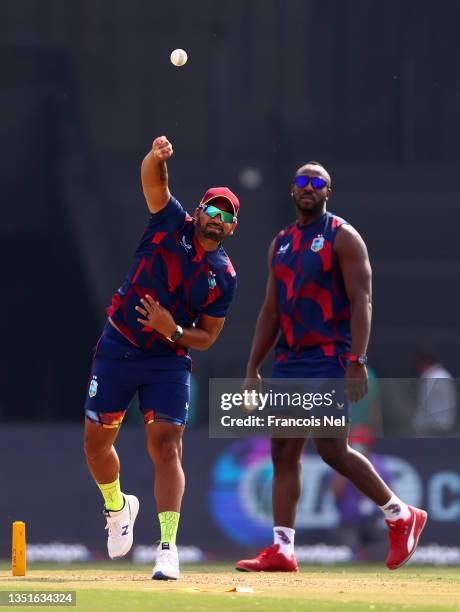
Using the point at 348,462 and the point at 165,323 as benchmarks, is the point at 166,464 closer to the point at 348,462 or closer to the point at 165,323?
the point at 165,323

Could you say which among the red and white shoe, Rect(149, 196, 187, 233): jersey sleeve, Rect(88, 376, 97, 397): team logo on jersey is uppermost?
Rect(149, 196, 187, 233): jersey sleeve

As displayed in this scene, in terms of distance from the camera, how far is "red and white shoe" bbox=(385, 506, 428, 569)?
367 inches

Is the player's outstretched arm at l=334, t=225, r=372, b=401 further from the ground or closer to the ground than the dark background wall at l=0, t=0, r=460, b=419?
closer to the ground

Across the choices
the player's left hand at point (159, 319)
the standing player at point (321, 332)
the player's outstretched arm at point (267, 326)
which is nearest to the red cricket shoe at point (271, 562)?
the standing player at point (321, 332)

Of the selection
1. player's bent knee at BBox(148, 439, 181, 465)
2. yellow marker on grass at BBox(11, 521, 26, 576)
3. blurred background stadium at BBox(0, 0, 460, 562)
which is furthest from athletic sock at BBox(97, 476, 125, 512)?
blurred background stadium at BBox(0, 0, 460, 562)

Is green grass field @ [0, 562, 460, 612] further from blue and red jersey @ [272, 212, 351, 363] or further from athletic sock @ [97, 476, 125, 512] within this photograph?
blue and red jersey @ [272, 212, 351, 363]

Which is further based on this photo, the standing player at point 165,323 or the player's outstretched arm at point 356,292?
the player's outstretched arm at point 356,292

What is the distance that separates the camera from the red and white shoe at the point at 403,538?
30.6ft

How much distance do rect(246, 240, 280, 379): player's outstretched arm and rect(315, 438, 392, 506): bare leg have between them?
633 millimetres

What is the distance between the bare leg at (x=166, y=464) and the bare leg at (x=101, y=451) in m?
0.44

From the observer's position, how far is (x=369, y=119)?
13.1 metres

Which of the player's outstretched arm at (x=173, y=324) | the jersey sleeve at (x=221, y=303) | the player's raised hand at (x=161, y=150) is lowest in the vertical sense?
the player's outstretched arm at (x=173, y=324)

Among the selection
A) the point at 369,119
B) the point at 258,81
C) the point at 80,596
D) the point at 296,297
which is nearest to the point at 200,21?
the point at 258,81

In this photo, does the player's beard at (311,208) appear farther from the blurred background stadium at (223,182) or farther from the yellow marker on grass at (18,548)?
the blurred background stadium at (223,182)
